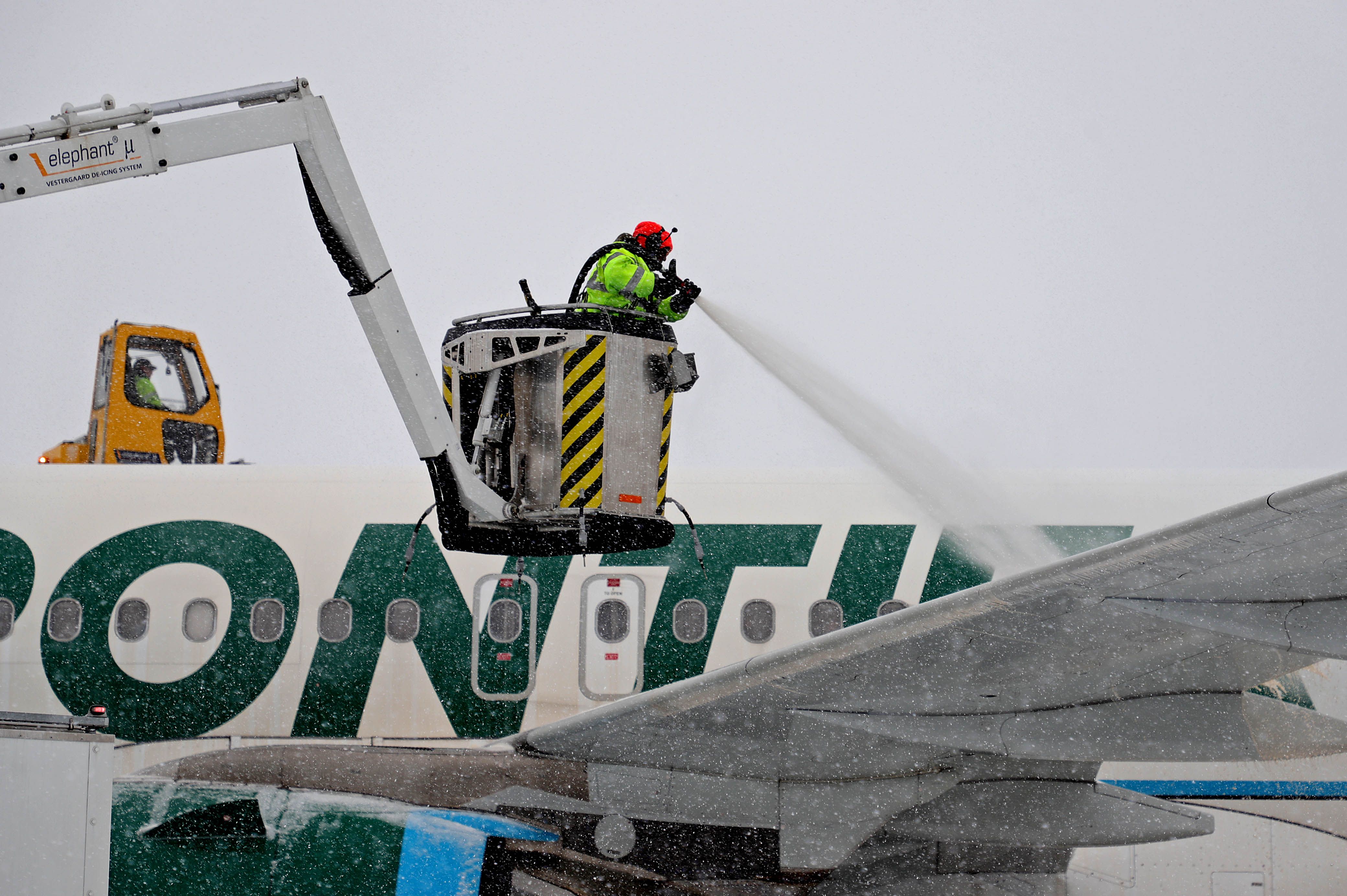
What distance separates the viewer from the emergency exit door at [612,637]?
7.53 m

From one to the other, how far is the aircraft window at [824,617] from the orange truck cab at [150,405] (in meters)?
6.05

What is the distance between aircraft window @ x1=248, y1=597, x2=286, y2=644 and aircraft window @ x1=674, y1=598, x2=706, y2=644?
8.77 ft

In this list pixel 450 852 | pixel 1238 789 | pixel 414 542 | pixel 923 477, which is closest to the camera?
pixel 450 852

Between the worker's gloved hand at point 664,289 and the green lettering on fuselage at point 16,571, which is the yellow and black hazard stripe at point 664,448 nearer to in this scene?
the worker's gloved hand at point 664,289

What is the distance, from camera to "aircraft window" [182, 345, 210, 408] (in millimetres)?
11180

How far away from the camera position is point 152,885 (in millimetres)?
6191

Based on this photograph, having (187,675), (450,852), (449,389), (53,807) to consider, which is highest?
(449,389)

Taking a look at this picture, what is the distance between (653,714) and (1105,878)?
297 centimetres

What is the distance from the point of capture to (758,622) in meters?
7.64

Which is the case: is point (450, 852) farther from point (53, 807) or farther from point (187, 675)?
point (187, 675)

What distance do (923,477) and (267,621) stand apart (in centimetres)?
469

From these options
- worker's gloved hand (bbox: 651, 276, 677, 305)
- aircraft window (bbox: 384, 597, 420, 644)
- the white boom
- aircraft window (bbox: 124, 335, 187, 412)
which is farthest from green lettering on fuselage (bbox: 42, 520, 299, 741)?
worker's gloved hand (bbox: 651, 276, 677, 305)

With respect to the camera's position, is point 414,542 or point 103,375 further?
point 103,375

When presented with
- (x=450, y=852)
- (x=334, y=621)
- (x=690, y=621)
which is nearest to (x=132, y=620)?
(x=334, y=621)
